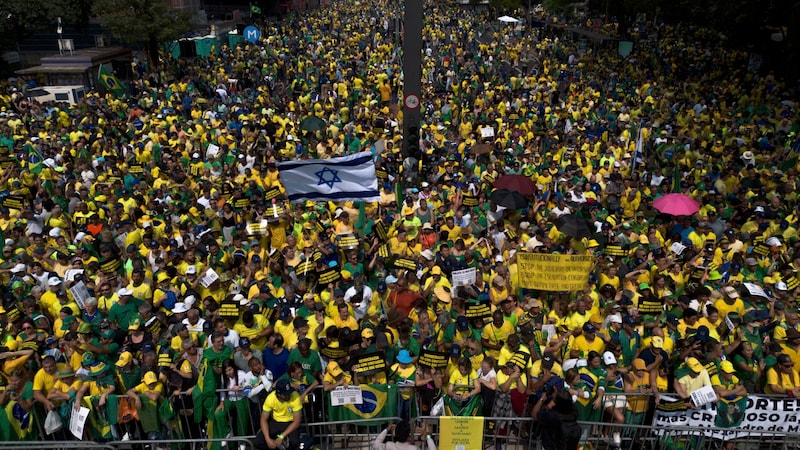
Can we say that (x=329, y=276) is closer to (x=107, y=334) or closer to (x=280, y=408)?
(x=280, y=408)

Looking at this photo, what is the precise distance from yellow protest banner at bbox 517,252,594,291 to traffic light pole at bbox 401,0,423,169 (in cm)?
693

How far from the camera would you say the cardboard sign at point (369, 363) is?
7.41 m

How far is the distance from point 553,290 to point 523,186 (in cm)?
431

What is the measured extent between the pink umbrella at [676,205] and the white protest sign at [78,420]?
417 inches

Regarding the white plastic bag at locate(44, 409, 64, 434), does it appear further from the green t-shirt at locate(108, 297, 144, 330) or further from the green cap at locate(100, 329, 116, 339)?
the green t-shirt at locate(108, 297, 144, 330)

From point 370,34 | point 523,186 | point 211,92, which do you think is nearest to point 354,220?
point 523,186

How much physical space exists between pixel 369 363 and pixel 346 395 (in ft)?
1.60

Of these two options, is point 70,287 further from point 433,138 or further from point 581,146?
point 581,146

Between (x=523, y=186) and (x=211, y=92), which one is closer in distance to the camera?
(x=523, y=186)

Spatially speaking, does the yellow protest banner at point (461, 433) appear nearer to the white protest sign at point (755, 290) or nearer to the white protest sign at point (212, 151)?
the white protest sign at point (755, 290)

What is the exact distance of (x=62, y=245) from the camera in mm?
11133

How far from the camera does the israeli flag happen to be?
32.4 ft

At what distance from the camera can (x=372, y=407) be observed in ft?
24.8

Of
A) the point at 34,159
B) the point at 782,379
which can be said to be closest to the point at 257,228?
the point at 34,159
